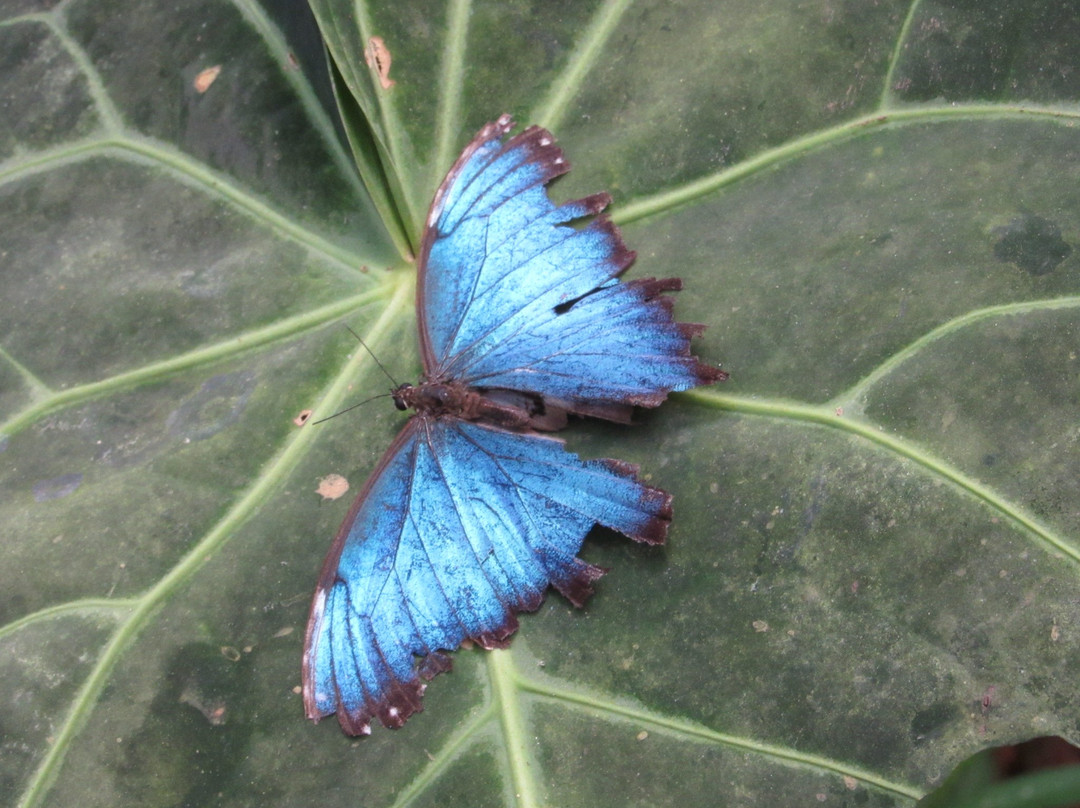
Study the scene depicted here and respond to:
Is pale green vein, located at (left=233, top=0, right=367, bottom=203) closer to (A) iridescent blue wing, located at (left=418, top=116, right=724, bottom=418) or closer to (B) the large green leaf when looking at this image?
(B) the large green leaf

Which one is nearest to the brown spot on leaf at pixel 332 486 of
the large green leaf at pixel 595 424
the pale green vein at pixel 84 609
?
the large green leaf at pixel 595 424

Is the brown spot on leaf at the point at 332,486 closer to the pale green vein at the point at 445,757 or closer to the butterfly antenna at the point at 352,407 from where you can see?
the butterfly antenna at the point at 352,407

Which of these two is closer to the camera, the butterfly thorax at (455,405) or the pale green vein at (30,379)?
the butterfly thorax at (455,405)

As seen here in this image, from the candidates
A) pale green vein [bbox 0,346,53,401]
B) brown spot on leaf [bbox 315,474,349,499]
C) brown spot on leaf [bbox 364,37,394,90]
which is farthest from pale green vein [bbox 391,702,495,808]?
brown spot on leaf [bbox 364,37,394,90]

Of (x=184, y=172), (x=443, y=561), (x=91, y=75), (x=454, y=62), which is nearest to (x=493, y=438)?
(x=443, y=561)

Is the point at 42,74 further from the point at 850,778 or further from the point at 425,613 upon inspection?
the point at 850,778
